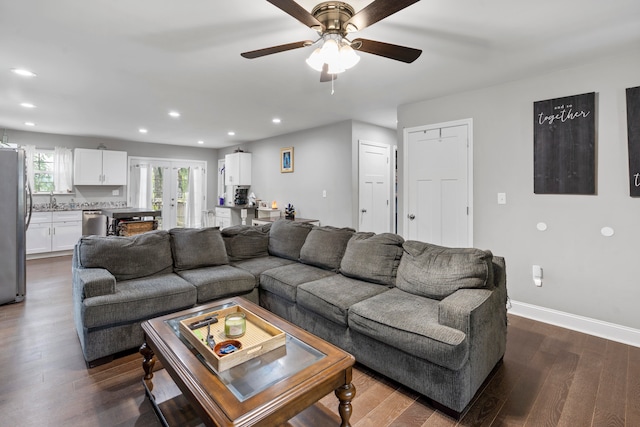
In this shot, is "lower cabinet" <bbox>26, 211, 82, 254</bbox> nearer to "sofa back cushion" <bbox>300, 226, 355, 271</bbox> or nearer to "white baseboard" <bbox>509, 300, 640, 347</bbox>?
"sofa back cushion" <bbox>300, 226, 355, 271</bbox>

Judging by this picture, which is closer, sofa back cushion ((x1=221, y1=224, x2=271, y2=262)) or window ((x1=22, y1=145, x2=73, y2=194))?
sofa back cushion ((x1=221, y1=224, x2=271, y2=262))

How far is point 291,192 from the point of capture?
246 inches

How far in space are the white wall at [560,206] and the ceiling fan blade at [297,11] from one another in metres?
2.54

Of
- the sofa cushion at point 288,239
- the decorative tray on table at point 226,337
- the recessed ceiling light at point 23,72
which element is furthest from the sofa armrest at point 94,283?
the recessed ceiling light at point 23,72

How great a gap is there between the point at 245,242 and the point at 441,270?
2.19m

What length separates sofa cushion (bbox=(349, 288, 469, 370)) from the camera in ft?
5.70

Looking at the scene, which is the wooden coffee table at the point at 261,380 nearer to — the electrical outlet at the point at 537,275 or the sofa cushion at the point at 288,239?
the sofa cushion at the point at 288,239

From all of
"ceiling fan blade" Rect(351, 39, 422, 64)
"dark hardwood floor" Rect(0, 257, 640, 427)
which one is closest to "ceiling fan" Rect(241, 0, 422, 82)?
"ceiling fan blade" Rect(351, 39, 422, 64)

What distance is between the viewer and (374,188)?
548 centimetres

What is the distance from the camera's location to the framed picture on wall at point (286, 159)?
6.21 m

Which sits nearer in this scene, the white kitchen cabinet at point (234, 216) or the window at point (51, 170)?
the window at point (51, 170)

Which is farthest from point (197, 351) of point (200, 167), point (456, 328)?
point (200, 167)

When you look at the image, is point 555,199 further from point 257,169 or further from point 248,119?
point 257,169

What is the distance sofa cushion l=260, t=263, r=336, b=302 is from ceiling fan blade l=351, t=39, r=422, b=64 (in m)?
1.88
